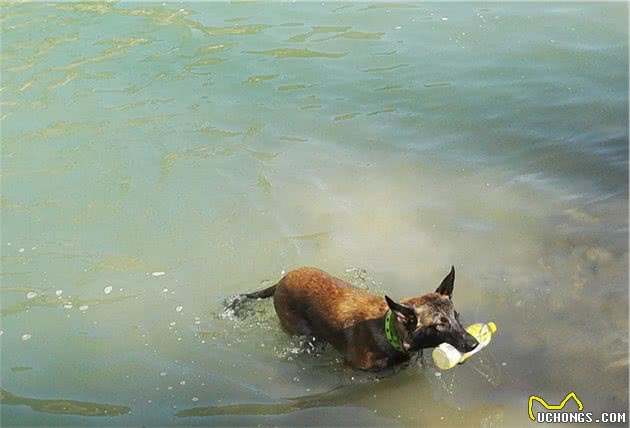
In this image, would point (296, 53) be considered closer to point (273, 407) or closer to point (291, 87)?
point (291, 87)

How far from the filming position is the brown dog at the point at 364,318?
19.7ft

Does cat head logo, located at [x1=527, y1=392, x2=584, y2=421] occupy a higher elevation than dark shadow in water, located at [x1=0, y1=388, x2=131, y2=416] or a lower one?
lower

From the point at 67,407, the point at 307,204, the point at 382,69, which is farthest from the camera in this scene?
the point at 382,69

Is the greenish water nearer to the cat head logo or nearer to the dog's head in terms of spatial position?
the cat head logo

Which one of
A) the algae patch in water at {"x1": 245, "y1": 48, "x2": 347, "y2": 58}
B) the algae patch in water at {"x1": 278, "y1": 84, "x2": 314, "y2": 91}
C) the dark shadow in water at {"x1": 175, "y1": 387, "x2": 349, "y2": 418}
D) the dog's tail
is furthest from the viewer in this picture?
the algae patch in water at {"x1": 245, "y1": 48, "x2": 347, "y2": 58}

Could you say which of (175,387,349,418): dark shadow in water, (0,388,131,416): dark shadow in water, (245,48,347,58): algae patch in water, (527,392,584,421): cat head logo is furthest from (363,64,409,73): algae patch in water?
(0,388,131,416): dark shadow in water

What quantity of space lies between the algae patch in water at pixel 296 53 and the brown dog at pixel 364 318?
8276mm

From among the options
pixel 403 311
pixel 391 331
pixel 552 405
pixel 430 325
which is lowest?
pixel 552 405

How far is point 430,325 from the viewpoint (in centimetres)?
601

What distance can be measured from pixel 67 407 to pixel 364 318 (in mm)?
3069

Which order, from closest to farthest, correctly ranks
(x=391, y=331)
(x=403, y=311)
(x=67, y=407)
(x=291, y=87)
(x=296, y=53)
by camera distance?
(x=403, y=311) → (x=391, y=331) → (x=67, y=407) → (x=291, y=87) → (x=296, y=53)

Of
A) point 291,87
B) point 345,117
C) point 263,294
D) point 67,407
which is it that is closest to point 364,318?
point 263,294

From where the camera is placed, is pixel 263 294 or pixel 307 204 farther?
pixel 307 204

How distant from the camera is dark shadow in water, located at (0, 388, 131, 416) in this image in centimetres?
668
